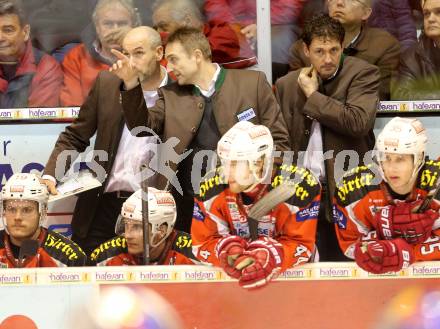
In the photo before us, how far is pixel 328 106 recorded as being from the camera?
5.54 meters

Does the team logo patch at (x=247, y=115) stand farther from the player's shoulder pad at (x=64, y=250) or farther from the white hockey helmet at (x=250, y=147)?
the player's shoulder pad at (x=64, y=250)

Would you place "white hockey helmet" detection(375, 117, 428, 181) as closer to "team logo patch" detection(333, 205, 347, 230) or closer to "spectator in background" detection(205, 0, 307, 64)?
"team logo patch" detection(333, 205, 347, 230)

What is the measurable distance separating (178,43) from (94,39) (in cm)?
77

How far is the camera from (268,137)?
5074 mm

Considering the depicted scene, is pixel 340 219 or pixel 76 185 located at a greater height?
A: pixel 76 185

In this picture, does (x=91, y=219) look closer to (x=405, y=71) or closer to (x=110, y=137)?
(x=110, y=137)

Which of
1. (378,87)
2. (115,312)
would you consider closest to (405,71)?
(378,87)

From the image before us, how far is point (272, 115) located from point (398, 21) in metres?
1.04

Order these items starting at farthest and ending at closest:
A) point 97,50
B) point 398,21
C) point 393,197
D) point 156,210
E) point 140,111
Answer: point 97,50
point 398,21
point 156,210
point 140,111
point 393,197

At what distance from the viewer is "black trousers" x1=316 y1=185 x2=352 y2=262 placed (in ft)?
17.5

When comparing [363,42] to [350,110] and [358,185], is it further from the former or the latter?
Answer: [358,185]

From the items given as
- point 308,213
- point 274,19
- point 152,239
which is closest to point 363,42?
point 274,19

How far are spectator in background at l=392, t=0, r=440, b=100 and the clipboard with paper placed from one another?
1.79m

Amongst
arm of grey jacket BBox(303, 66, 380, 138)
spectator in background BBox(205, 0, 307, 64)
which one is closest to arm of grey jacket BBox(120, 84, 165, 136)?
spectator in background BBox(205, 0, 307, 64)
